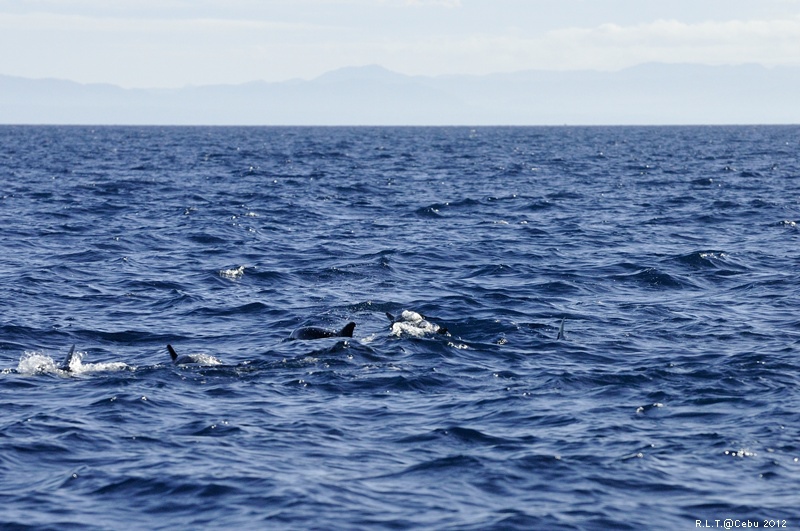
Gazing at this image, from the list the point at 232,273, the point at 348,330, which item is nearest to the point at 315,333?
the point at 348,330

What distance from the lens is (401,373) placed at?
865 inches

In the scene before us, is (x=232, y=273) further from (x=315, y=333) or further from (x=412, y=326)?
(x=412, y=326)

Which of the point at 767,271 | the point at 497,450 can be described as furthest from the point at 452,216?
the point at 497,450

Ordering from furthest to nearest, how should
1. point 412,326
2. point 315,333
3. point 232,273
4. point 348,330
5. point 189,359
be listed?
point 232,273, point 412,326, point 315,333, point 348,330, point 189,359

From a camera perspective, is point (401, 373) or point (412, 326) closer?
point (401, 373)

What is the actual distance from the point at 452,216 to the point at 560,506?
3850 centimetres

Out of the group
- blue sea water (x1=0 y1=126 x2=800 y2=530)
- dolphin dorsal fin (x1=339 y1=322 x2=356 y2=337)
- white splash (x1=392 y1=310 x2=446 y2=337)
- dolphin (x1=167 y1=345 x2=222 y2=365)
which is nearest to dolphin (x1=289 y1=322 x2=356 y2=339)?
dolphin dorsal fin (x1=339 y1=322 x2=356 y2=337)

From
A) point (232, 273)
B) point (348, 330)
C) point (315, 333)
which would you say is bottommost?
point (232, 273)

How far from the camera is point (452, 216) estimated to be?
52.6m

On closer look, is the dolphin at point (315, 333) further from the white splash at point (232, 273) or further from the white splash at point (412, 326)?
the white splash at point (232, 273)

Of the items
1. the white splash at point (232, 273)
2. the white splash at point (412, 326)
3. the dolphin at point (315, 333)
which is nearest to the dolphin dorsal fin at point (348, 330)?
the dolphin at point (315, 333)

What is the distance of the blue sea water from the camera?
48.8 feet

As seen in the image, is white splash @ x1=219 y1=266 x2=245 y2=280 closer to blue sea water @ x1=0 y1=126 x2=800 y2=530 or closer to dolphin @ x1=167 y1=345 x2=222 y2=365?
blue sea water @ x1=0 y1=126 x2=800 y2=530

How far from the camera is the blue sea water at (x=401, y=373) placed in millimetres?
14867
